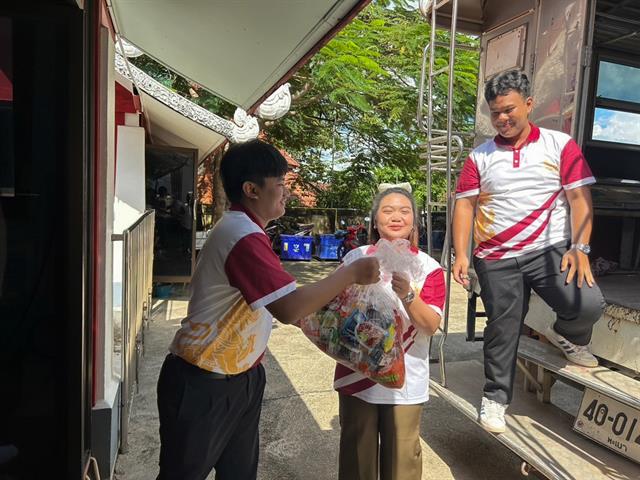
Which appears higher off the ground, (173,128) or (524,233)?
(173,128)

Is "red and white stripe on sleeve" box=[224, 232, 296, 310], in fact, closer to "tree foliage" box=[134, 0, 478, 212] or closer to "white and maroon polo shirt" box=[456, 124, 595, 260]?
"white and maroon polo shirt" box=[456, 124, 595, 260]

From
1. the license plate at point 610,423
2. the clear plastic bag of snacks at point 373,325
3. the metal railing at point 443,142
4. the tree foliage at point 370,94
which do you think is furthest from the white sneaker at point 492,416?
the tree foliage at point 370,94

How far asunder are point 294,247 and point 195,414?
472 inches

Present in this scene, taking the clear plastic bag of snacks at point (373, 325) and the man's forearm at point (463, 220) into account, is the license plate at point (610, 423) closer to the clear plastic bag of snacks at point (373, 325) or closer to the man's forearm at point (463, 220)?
the man's forearm at point (463, 220)

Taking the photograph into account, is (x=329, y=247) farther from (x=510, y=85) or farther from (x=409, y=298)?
(x=409, y=298)

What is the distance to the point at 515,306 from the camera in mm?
2686

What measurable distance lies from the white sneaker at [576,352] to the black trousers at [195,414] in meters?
1.94

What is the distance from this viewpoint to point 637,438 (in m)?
2.35

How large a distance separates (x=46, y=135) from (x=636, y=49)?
5.04m

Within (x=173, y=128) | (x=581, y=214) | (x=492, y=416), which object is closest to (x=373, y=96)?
(x=173, y=128)

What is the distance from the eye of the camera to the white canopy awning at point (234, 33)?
2.37 meters

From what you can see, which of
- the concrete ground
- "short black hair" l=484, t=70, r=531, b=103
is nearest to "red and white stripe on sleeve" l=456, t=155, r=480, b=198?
"short black hair" l=484, t=70, r=531, b=103

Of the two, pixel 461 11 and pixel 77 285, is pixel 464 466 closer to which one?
pixel 77 285

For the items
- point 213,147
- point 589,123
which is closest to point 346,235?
point 213,147
